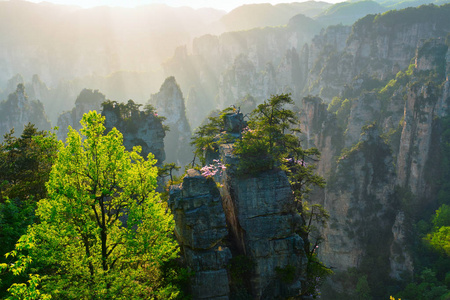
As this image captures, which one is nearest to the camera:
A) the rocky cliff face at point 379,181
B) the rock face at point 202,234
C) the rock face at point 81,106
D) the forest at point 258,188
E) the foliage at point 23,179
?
the forest at point 258,188

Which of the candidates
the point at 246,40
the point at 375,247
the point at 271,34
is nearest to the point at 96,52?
the point at 246,40

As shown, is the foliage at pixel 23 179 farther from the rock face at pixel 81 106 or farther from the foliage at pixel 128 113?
the rock face at pixel 81 106

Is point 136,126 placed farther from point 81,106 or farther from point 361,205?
point 81,106

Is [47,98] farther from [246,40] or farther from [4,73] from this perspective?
[246,40]

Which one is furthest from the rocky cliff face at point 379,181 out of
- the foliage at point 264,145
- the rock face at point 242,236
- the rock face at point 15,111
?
the rock face at point 15,111

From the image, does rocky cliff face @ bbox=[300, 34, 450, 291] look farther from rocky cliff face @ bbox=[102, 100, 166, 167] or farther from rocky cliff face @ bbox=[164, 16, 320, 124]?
rocky cliff face @ bbox=[164, 16, 320, 124]

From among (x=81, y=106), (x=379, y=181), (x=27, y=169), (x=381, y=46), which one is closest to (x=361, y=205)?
(x=379, y=181)
